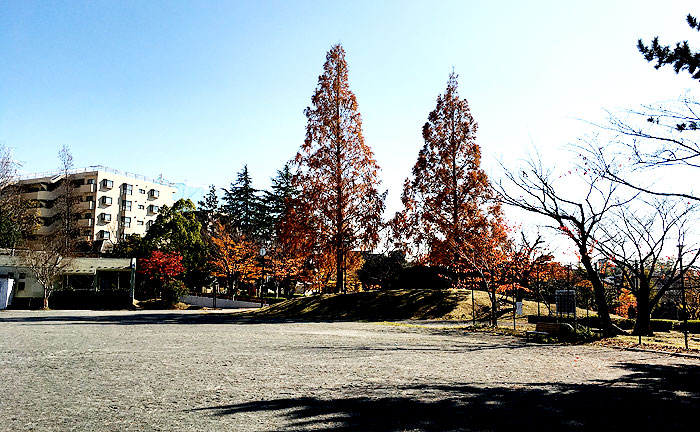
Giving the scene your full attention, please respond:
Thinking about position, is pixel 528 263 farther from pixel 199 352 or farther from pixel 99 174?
pixel 99 174

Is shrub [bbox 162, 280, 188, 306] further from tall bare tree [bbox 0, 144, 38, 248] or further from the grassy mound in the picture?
tall bare tree [bbox 0, 144, 38, 248]

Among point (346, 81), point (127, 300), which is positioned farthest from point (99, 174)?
point (346, 81)

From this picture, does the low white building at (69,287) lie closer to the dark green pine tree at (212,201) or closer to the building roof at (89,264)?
the building roof at (89,264)

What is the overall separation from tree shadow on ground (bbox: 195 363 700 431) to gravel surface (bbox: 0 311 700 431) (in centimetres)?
1

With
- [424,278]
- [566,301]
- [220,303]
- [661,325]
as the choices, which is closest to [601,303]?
[566,301]

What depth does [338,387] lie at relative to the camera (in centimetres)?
690

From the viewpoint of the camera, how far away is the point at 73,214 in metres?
57.5

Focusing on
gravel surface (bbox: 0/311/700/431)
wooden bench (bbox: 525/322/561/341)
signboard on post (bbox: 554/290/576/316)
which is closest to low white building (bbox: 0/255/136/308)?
gravel surface (bbox: 0/311/700/431)

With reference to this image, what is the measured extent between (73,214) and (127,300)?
2718 centimetres

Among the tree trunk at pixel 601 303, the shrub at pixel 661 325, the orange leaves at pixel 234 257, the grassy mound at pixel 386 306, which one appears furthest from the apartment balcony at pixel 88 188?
the shrub at pixel 661 325

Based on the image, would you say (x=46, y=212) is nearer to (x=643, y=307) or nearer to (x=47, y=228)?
(x=47, y=228)

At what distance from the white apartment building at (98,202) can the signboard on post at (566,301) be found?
54.3m

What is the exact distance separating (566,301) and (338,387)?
10692 millimetres

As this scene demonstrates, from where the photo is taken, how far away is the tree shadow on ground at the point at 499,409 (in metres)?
5.10
